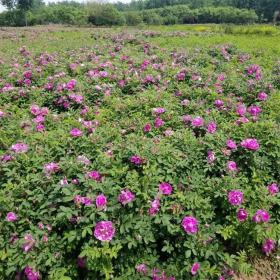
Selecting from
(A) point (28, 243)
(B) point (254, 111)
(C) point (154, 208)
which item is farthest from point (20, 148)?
(B) point (254, 111)

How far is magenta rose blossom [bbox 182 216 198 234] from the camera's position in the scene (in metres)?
2.63

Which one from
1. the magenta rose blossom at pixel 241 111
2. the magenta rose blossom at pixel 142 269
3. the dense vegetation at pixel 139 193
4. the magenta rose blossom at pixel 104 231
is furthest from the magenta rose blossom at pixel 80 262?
the magenta rose blossom at pixel 241 111

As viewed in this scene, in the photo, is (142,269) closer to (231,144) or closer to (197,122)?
(231,144)

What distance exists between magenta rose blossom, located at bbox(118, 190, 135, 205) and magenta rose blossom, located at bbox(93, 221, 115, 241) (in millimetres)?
226

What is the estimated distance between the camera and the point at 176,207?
9.07 feet

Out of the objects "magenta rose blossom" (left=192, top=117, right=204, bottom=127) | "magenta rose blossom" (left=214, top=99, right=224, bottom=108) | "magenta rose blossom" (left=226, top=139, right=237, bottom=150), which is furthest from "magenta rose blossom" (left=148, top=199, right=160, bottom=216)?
"magenta rose blossom" (left=214, top=99, right=224, bottom=108)

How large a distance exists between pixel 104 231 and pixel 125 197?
32 centimetres

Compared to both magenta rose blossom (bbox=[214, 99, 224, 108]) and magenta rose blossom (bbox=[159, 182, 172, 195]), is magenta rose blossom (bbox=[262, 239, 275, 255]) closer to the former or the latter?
magenta rose blossom (bbox=[159, 182, 172, 195])

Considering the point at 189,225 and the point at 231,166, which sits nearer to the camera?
the point at 189,225

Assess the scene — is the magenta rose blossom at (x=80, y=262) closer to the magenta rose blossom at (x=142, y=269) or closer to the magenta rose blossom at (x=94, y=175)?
the magenta rose blossom at (x=142, y=269)

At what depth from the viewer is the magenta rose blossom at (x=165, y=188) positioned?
9.27 feet

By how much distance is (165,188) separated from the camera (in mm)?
2842

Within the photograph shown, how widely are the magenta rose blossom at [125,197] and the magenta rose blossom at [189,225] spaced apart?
468mm

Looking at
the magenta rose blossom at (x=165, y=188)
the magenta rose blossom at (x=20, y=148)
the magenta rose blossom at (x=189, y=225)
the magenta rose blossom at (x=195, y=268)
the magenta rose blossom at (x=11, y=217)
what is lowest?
the magenta rose blossom at (x=195, y=268)
